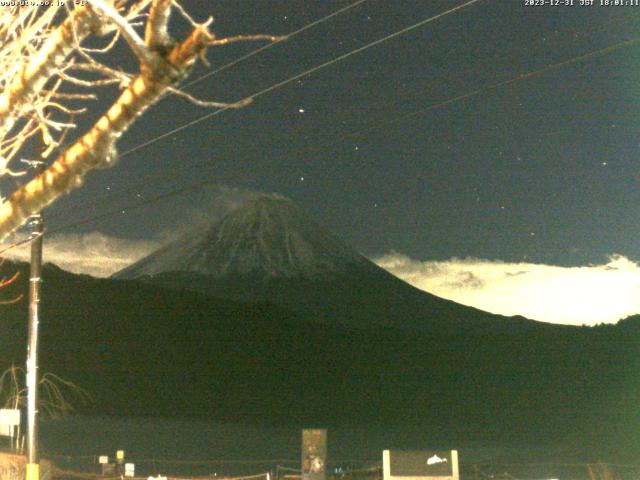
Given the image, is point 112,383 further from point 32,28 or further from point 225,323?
point 32,28

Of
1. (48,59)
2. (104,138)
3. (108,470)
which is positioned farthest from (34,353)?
(108,470)

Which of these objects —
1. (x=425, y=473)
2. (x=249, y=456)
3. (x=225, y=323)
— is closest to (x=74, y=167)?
(x=425, y=473)

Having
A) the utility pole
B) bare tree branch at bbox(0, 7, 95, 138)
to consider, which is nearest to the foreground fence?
the utility pole

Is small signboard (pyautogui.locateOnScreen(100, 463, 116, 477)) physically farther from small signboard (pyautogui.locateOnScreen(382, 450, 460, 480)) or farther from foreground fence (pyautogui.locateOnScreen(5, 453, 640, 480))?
small signboard (pyautogui.locateOnScreen(382, 450, 460, 480))

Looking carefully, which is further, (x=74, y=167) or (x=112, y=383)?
(x=112, y=383)

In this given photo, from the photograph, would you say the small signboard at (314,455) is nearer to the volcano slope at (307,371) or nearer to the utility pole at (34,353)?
the utility pole at (34,353)

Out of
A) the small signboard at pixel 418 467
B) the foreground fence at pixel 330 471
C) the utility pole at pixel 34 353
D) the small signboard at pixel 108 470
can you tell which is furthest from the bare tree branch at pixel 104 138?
the small signboard at pixel 108 470
